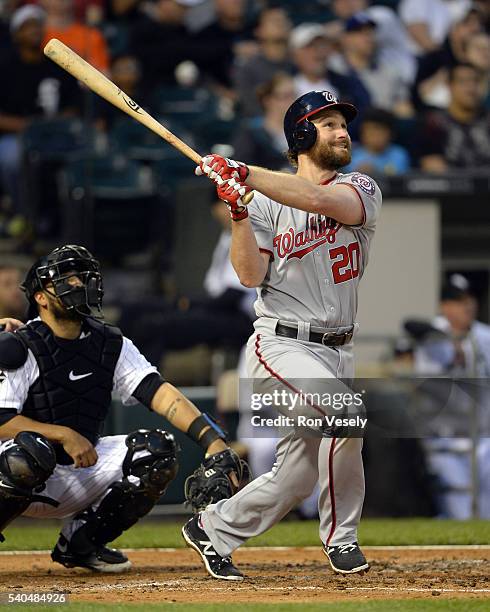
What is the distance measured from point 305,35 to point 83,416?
6435 mm

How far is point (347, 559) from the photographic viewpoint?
466cm

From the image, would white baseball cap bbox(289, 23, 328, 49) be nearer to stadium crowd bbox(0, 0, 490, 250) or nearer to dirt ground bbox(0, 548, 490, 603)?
stadium crowd bbox(0, 0, 490, 250)

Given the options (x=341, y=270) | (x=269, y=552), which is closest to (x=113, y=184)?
(x=269, y=552)

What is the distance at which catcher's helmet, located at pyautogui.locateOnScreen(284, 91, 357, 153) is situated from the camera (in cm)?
468

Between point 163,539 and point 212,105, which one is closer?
point 163,539

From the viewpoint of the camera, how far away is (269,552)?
590cm

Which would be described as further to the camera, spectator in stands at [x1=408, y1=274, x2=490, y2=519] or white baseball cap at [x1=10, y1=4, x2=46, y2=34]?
white baseball cap at [x1=10, y1=4, x2=46, y2=34]

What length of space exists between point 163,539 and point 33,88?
4.79 metres

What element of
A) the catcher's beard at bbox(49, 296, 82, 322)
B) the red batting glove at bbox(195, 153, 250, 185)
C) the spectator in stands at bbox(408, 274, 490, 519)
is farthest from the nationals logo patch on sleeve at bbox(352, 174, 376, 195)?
the spectator in stands at bbox(408, 274, 490, 519)

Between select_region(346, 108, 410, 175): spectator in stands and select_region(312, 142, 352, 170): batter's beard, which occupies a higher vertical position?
select_region(346, 108, 410, 175): spectator in stands

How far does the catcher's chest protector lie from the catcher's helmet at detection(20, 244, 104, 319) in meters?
0.13

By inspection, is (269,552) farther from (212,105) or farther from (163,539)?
(212,105)

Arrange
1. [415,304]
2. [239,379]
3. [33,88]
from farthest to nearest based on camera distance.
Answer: [33,88]
[415,304]
[239,379]

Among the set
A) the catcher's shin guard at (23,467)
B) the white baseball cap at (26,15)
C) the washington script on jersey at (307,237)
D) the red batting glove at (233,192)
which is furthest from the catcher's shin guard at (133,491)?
the white baseball cap at (26,15)
